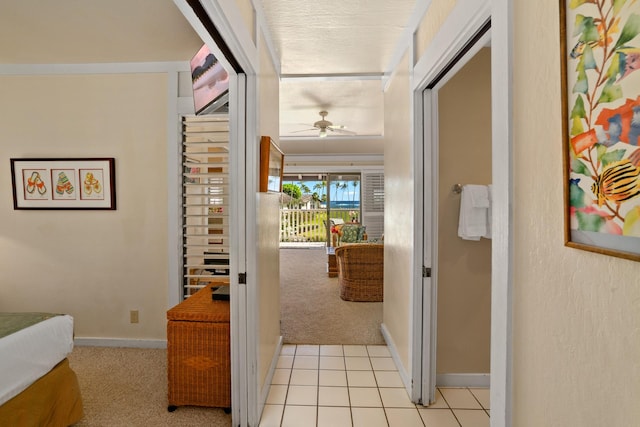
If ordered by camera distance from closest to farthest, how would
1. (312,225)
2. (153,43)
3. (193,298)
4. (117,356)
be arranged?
(193,298)
(153,43)
(117,356)
(312,225)

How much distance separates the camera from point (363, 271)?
176 inches

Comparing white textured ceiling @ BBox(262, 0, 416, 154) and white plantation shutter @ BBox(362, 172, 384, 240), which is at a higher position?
white textured ceiling @ BBox(262, 0, 416, 154)

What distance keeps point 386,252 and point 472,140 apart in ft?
4.29

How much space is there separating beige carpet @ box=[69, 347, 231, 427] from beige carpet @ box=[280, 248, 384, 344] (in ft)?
3.76

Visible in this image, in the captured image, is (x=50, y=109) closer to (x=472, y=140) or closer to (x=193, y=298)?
(x=193, y=298)

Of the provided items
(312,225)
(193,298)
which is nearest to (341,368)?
(193,298)

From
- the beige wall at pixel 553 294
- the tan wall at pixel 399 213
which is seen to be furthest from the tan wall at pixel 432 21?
the beige wall at pixel 553 294

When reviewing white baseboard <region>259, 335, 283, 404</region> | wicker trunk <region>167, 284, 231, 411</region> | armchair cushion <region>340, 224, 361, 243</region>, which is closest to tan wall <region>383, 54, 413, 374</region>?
white baseboard <region>259, 335, 283, 404</region>

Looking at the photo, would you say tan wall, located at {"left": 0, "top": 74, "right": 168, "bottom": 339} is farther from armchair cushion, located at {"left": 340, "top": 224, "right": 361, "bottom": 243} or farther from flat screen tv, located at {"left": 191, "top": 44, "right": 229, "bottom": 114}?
armchair cushion, located at {"left": 340, "top": 224, "right": 361, "bottom": 243}

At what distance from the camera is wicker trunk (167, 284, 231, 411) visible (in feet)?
6.84

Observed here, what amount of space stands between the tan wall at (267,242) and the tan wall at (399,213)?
0.96 metres

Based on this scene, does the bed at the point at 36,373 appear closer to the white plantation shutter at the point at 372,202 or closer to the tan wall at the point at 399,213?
the tan wall at the point at 399,213

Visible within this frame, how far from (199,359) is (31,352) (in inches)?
31.9

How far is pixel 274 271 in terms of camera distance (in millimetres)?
2693
